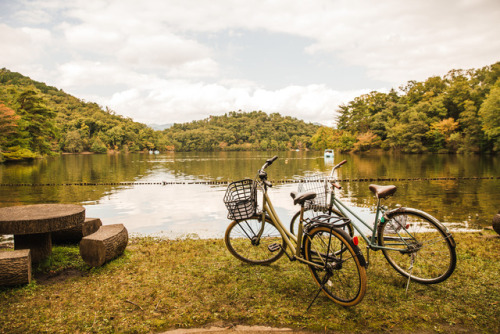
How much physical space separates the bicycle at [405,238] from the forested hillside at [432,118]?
144 ft

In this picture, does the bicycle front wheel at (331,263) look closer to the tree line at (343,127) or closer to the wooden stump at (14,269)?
the wooden stump at (14,269)

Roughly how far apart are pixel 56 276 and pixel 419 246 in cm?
445

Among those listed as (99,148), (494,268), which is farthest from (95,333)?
(99,148)

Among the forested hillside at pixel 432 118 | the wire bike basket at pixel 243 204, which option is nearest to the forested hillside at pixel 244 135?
the forested hillside at pixel 432 118

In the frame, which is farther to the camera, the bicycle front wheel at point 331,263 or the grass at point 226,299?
the bicycle front wheel at point 331,263

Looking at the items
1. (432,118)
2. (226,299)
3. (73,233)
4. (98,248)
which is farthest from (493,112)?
(98,248)

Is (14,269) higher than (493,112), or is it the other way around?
(493,112)

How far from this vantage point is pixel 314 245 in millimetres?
3383

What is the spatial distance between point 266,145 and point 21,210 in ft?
399

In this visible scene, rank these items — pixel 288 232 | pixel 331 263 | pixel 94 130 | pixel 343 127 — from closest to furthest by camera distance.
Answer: pixel 331 263 < pixel 288 232 < pixel 343 127 < pixel 94 130

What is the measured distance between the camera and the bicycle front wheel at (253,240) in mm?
4129

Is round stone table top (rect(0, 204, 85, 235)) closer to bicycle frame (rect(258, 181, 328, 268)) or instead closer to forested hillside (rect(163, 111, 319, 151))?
bicycle frame (rect(258, 181, 328, 268))

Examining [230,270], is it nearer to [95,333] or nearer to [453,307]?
[95,333]

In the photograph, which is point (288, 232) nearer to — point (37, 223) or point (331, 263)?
point (331, 263)
